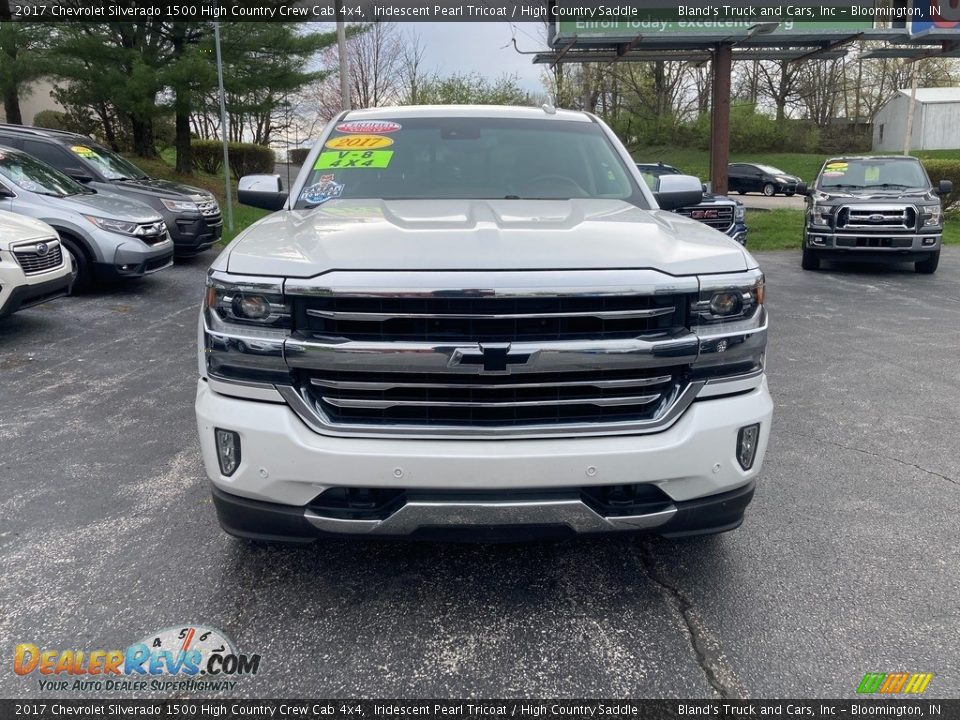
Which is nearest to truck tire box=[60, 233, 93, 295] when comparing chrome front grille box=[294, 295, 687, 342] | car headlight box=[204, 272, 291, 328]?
car headlight box=[204, 272, 291, 328]

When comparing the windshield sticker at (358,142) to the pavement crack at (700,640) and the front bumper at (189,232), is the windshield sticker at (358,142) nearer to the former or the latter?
the pavement crack at (700,640)

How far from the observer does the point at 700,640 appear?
8.71 ft

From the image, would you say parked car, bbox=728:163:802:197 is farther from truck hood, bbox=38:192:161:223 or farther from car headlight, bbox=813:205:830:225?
truck hood, bbox=38:192:161:223

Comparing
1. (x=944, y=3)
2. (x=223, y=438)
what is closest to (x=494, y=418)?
(x=223, y=438)

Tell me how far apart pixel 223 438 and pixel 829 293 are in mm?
9345

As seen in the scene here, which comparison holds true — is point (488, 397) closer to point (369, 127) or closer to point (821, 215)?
point (369, 127)

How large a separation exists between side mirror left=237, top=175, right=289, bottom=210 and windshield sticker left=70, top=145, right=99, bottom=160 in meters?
8.87

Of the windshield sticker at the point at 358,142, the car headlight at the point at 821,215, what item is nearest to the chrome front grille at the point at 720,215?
the car headlight at the point at 821,215

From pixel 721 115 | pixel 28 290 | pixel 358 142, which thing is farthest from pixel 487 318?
pixel 721 115

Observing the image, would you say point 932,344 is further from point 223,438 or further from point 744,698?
point 223,438

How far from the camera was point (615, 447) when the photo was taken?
8.19 ft

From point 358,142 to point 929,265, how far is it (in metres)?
10.6

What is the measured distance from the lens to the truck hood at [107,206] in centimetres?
931

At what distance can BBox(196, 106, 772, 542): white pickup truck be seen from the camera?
246 centimetres
